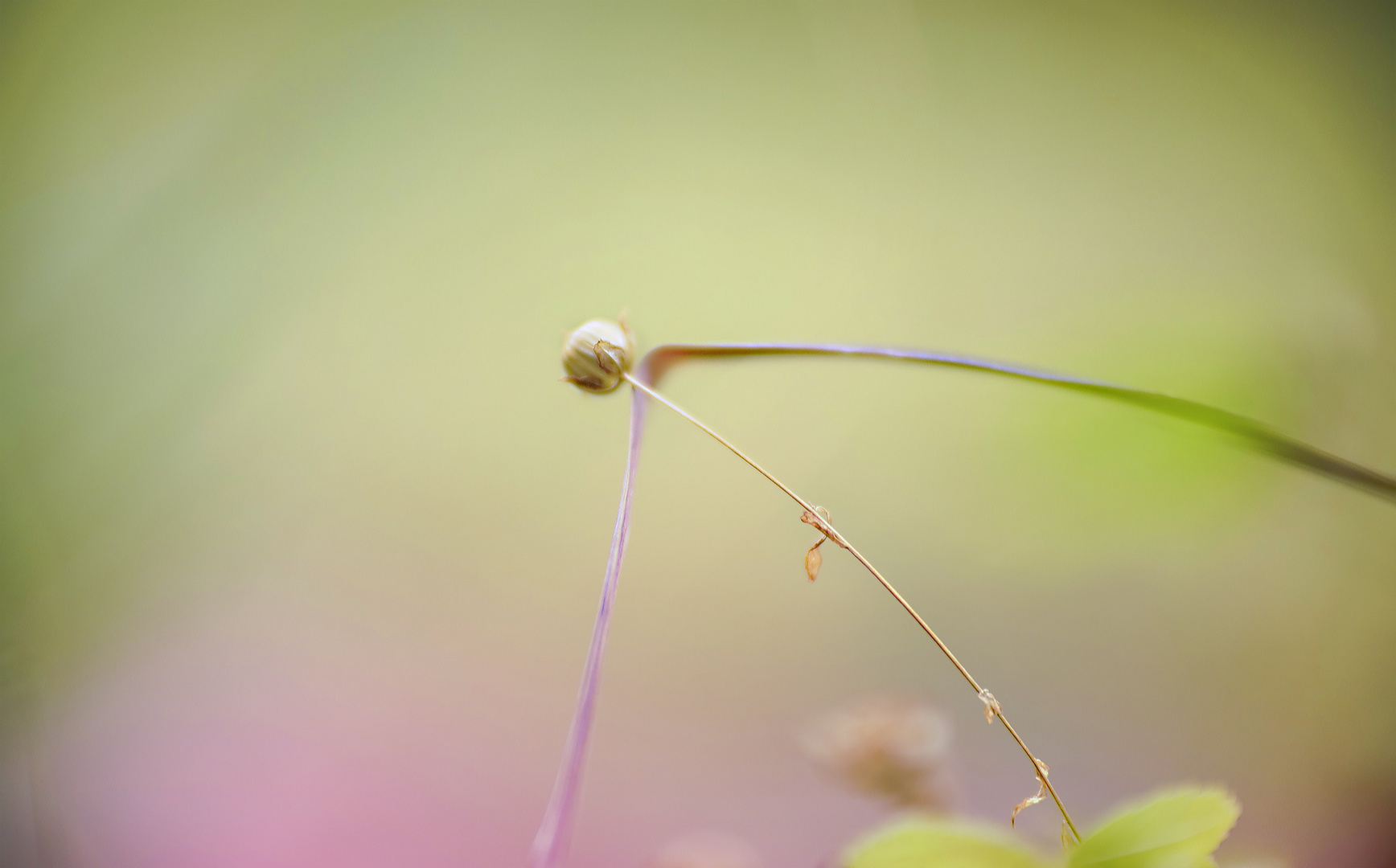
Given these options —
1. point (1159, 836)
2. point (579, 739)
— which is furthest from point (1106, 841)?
point (579, 739)

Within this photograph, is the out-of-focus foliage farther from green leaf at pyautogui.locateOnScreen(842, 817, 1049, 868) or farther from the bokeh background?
the bokeh background

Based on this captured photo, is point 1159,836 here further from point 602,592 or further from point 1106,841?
point 602,592

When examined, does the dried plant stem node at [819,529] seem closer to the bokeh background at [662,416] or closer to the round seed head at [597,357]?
the round seed head at [597,357]

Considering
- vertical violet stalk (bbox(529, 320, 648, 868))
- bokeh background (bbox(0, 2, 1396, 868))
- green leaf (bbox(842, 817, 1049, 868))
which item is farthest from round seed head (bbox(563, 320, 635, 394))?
bokeh background (bbox(0, 2, 1396, 868))

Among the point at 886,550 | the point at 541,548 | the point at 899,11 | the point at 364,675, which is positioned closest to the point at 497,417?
the point at 541,548

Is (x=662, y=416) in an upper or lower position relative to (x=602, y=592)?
upper

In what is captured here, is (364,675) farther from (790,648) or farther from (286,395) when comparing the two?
(790,648)
